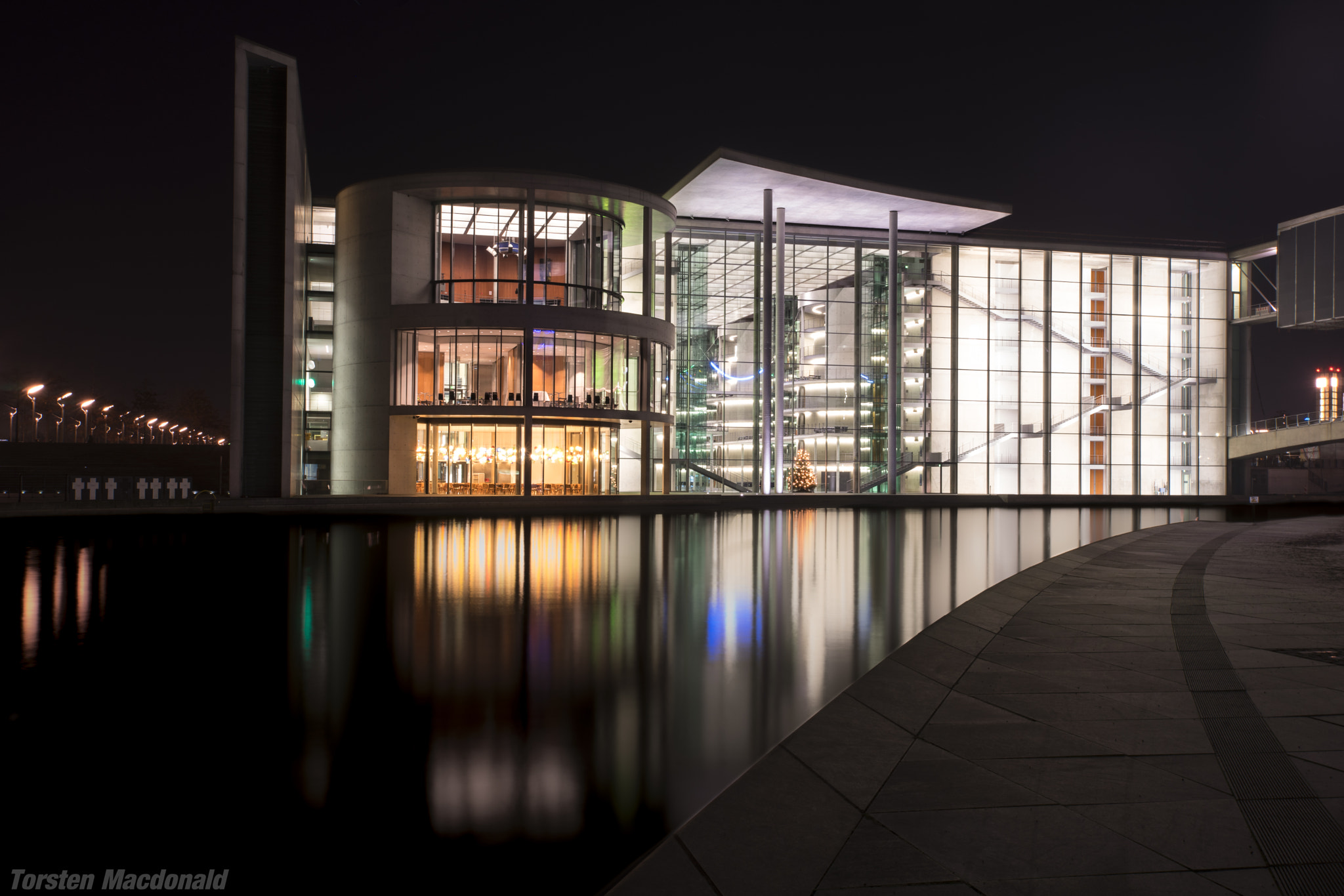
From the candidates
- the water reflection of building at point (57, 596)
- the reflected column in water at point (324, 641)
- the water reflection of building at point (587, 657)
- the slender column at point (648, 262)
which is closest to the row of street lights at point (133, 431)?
the slender column at point (648, 262)

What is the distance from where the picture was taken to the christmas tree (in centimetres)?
4822

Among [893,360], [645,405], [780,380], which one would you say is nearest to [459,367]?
[645,405]

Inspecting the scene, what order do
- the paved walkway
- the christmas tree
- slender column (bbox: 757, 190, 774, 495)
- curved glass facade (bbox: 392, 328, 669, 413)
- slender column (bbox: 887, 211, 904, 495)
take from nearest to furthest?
1. the paved walkway
2. curved glass facade (bbox: 392, 328, 669, 413)
3. slender column (bbox: 757, 190, 774, 495)
4. the christmas tree
5. slender column (bbox: 887, 211, 904, 495)

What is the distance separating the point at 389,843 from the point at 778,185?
4561cm

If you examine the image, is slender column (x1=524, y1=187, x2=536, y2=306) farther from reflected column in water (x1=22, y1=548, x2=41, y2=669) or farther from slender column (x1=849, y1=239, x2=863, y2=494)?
reflected column in water (x1=22, y1=548, x2=41, y2=669)

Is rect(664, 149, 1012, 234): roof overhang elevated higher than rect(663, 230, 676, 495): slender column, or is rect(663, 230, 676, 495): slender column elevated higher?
rect(664, 149, 1012, 234): roof overhang

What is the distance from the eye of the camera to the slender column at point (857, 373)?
175 feet

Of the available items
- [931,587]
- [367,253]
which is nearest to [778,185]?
[367,253]

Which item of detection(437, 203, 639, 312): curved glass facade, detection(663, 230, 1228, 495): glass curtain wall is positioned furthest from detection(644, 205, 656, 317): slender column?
detection(663, 230, 1228, 495): glass curtain wall

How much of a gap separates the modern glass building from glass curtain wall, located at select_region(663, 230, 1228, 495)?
15 centimetres

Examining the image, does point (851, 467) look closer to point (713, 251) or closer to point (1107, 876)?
point (713, 251)

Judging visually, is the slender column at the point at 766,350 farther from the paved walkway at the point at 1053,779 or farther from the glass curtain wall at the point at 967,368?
the paved walkway at the point at 1053,779

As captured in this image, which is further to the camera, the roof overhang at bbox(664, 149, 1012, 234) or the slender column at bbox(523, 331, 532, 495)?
the roof overhang at bbox(664, 149, 1012, 234)

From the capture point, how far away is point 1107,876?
11.7 feet
